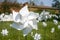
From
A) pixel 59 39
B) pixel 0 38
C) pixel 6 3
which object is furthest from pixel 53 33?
pixel 6 3

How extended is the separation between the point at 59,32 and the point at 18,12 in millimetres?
3387

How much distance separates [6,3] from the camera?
10.1m

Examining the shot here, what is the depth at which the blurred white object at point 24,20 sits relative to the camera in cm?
156

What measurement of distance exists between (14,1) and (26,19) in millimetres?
8931

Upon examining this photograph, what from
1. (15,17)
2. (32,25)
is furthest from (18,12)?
(32,25)

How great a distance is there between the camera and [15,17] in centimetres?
159

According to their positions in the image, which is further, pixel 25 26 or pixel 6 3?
pixel 6 3

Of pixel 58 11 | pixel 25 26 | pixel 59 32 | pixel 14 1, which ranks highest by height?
pixel 25 26

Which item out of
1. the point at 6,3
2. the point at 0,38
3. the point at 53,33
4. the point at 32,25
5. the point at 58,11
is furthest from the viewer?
the point at 58,11

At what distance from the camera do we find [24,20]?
1.57 metres

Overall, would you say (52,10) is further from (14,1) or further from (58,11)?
(14,1)

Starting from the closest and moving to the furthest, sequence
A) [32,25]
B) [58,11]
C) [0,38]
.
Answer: [32,25]
[0,38]
[58,11]

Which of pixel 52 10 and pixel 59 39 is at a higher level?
pixel 59 39

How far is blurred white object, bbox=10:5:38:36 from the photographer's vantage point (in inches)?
61.4
